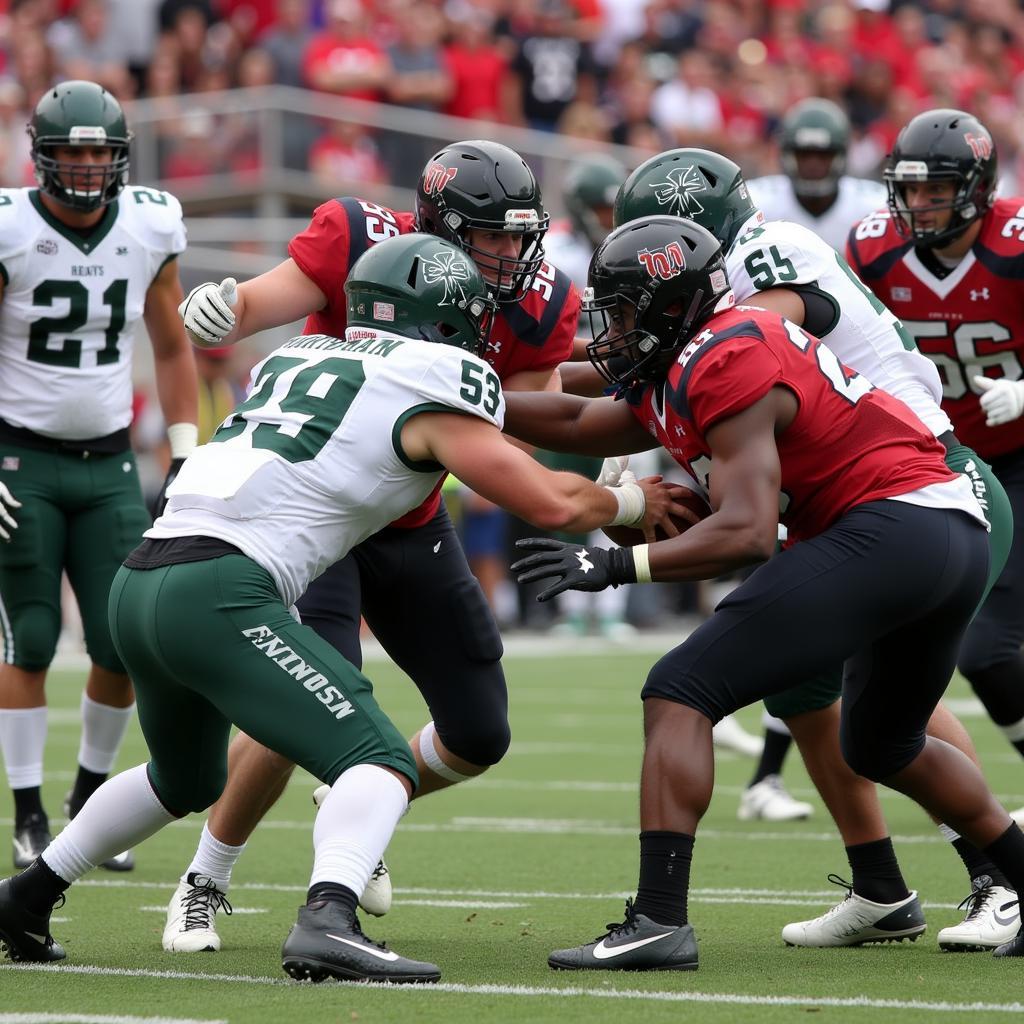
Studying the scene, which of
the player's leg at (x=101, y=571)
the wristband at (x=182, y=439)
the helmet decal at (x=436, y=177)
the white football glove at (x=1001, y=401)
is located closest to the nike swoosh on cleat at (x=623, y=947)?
the helmet decal at (x=436, y=177)

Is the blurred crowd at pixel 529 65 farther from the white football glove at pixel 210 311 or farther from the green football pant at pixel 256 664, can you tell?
the green football pant at pixel 256 664

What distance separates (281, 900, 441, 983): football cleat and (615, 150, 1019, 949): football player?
1.11 meters

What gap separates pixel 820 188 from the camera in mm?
7281

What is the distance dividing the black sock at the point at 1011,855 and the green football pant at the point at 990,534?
59 centimetres

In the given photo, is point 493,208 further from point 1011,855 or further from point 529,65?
point 529,65

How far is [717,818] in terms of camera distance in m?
6.65

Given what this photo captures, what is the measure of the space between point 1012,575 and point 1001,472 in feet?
1.21

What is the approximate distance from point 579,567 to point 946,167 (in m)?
2.19

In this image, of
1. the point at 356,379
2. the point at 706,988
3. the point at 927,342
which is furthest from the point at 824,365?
the point at 927,342

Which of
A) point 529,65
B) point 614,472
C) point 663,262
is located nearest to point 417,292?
point 663,262

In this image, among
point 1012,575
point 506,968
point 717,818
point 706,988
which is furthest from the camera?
point 717,818

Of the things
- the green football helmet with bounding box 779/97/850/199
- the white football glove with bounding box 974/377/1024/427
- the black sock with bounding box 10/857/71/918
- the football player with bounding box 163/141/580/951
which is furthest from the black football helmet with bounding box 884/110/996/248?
the black sock with bounding box 10/857/71/918

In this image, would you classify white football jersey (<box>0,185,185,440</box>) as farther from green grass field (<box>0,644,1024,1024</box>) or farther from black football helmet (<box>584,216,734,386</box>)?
black football helmet (<box>584,216,734,386</box>)

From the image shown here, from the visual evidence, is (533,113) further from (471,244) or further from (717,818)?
(471,244)
